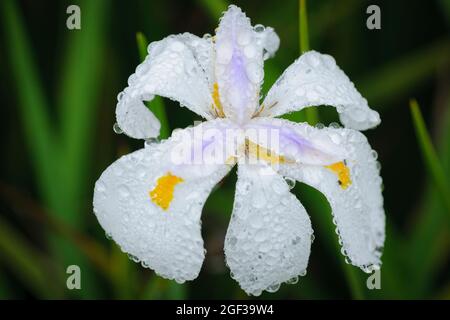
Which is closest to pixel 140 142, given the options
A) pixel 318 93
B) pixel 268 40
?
pixel 268 40

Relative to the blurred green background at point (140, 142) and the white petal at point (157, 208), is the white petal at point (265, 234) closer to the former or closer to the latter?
the white petal at point (157, 208)

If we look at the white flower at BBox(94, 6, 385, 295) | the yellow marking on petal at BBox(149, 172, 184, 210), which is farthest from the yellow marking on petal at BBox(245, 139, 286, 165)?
the yellow marking on petal at BBox(149, 172, 184, 210)

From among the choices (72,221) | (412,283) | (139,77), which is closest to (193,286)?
(72,221)

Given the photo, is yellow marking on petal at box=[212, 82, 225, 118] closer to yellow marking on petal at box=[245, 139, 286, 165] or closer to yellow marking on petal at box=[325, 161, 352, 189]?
yellow marking on petal at box=[245, 139, 286, 165]

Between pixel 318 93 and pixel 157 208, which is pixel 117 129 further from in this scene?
pixel 318 93

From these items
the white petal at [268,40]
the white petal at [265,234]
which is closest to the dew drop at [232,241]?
the white petal at [265,234]
